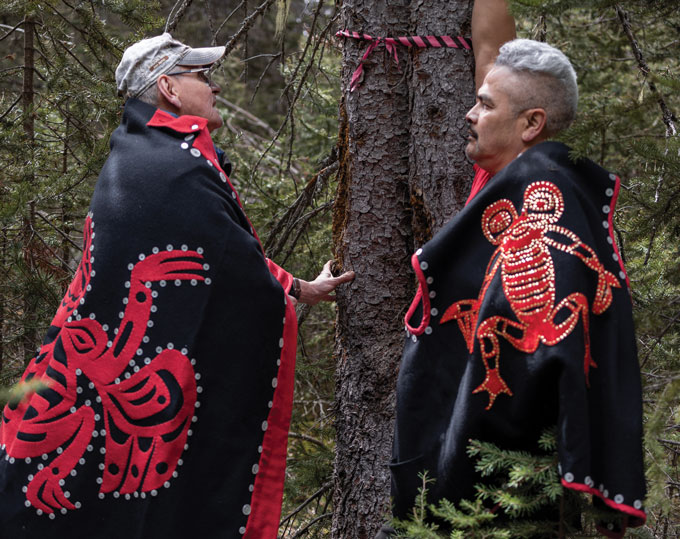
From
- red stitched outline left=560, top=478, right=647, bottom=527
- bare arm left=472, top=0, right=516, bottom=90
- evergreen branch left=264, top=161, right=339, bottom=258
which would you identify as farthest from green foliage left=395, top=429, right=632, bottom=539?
evergreen branch left=264, top=161, right=339, bottom=258

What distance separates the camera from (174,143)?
3035mm

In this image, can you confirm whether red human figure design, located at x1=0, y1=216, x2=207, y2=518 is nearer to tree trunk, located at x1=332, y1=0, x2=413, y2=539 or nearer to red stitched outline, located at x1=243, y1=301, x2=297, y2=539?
red stitched outline, located at x1=243, y1=301, x2=297, y2=539

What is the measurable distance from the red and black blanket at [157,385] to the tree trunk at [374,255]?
1.63ft

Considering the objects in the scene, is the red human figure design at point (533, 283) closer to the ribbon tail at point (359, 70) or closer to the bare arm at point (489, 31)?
the bare arm at point (489, 31)

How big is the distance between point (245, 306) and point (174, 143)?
70 centimetres

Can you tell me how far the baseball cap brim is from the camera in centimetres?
323

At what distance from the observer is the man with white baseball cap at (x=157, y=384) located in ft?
9.51

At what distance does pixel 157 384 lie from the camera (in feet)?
9.49

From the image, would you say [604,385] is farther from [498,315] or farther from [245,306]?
[245,306]

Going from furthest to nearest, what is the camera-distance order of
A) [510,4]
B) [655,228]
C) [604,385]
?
[655,228], [510,4], [604,385]

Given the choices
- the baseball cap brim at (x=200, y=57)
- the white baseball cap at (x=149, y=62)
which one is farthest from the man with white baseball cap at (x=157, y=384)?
the baseball cap brim at (x=200, y=57)

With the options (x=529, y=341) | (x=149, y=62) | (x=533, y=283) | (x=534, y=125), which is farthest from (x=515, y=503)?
(x=149, y=62)

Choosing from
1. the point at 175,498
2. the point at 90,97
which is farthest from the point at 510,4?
the point at 90,97

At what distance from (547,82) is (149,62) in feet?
5.40
